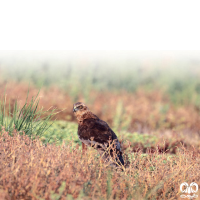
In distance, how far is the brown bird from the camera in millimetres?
4800

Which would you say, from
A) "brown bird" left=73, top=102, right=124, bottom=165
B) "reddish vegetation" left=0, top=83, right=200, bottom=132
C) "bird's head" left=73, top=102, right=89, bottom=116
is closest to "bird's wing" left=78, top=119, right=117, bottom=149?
"brown bird" left=73, top=102, right=124, bottom=165

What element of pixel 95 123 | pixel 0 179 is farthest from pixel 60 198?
pixel 95 123

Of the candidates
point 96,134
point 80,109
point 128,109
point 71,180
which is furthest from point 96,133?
point 128,109

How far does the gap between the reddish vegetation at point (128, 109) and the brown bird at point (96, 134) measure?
609 cm

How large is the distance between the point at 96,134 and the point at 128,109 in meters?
8.04

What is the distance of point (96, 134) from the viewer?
16.6ft

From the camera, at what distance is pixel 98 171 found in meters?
4.25

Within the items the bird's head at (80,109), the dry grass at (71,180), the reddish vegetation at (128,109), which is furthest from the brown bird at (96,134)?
the reddish vegetation at (128,109)

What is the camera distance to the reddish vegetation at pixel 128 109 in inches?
491

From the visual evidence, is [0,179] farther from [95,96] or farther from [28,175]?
[95,96]

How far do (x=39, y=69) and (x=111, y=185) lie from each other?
14844 millimetres

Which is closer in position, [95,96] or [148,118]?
[148,118]

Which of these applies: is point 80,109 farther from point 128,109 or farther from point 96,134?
point 128,109

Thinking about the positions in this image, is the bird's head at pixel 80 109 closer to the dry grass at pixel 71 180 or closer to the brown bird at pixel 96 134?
the brown bird at pixel 96 134
